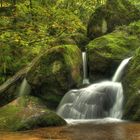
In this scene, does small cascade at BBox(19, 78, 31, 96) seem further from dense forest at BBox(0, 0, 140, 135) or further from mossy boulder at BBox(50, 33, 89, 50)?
mossy boulder at BBox(50, 33, 89, 50)

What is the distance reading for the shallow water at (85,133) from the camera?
8.79m

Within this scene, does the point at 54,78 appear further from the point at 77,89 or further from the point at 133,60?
the point at 133,60

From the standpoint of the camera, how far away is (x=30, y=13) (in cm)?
1292

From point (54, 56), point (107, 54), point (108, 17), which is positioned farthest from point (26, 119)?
point (108, 17)

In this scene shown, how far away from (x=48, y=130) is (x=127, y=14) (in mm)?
11789

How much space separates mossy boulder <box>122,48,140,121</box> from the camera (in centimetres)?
1166

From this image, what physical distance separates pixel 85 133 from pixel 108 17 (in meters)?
11.2

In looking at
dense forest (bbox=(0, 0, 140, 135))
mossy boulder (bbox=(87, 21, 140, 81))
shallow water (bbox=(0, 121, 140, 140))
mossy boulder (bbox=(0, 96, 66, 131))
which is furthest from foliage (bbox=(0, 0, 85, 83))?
shallow water (bbox=(0, 121, 140, 140))

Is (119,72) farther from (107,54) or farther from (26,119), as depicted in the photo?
(26,119)

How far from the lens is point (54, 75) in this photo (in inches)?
585

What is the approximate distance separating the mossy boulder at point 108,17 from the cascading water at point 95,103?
6.03 meters

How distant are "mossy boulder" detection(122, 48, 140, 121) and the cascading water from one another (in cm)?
49

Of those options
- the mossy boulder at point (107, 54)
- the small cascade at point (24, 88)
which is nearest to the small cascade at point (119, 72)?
the mossy boulder at point (107, 54)

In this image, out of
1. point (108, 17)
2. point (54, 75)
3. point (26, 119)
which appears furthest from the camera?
point (108, 17)
